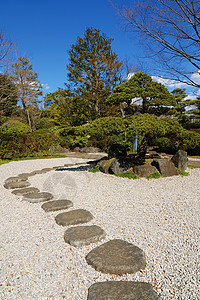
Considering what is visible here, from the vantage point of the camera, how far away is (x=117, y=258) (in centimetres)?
172

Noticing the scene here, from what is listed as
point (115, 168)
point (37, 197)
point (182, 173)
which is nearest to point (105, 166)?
point (115, 168)

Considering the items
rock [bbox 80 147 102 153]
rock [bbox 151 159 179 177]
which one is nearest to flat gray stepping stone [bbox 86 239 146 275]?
rock [bbox 151 159 179 177]

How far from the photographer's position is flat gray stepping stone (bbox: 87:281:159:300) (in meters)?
1.32

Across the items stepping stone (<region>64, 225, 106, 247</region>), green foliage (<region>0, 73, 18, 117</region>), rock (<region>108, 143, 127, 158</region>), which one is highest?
green foliage (<region>0, 73, 18, 117</region>)

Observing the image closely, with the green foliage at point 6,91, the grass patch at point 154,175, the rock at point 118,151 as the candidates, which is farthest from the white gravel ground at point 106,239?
the green foliage at point 6,91

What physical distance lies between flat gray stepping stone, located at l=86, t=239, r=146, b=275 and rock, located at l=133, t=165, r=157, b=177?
9.29 feet

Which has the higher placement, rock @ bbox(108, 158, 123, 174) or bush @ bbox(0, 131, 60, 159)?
bush @ bbox(0, 131, 60, 159)

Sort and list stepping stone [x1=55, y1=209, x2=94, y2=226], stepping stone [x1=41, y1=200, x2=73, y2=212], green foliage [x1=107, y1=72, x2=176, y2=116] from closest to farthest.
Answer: stepping stone [x1=55, y1=209, x2=94, y2=226]
stepping stone [x1=41, y1=200, x2=73, y2=212]
green foliage [x1=107, y1=72, x2=176, y2=116]

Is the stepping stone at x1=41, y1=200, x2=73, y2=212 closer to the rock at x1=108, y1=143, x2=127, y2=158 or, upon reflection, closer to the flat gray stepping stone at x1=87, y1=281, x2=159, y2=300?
the flat gray stepping stone at x1=87, y1=281, x2=159, y2=300

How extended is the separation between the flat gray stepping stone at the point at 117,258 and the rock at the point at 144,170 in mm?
2831

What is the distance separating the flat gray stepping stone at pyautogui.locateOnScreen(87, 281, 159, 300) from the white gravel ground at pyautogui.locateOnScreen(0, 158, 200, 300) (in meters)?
0.07

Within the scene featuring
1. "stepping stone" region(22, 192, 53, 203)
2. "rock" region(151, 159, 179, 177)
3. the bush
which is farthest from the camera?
the bush

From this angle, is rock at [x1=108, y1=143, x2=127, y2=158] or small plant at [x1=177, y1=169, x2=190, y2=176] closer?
small plant at [x1=177, y1=169, x2=190, y2=176]

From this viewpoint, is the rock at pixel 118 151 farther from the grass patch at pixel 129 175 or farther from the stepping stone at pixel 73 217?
the stepping stone at pixel 73 217
